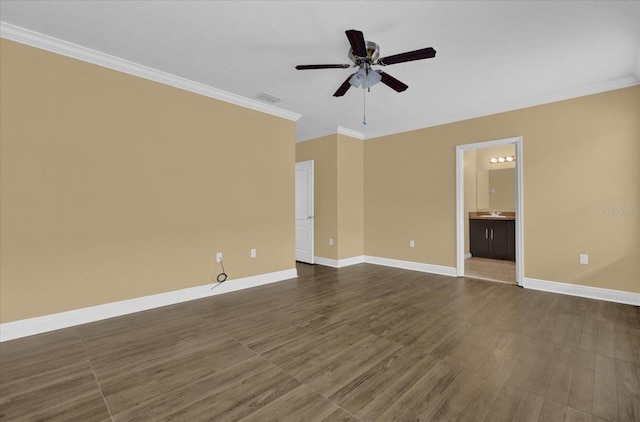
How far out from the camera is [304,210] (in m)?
6.05

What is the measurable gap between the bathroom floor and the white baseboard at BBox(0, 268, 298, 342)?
3.65m

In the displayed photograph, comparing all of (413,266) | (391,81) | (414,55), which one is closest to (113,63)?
(391,81)

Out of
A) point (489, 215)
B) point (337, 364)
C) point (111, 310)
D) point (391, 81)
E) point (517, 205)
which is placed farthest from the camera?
point (489, 215)

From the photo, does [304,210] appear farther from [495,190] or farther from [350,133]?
[495,190]

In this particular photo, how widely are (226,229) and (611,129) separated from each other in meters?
5.03

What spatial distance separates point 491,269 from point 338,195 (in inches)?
123

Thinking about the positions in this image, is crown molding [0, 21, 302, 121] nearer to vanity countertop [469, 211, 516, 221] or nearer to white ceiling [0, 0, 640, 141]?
white ceiling [0, 0, 640, 141]

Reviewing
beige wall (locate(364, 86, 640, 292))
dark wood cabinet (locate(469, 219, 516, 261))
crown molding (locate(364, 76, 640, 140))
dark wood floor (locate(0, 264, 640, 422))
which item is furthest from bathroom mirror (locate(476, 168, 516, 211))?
dark wood floor (locate(0, 264, 640, 422))

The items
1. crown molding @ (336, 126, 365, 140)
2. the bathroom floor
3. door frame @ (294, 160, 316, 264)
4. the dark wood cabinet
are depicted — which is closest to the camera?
the bathroom floor

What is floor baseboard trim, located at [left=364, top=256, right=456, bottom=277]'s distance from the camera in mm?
4941

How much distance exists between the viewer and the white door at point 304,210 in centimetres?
594

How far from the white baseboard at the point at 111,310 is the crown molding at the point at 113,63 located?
98.2 inches

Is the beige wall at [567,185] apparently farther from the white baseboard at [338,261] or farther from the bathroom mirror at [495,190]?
the bathroom mirror at [495,190]

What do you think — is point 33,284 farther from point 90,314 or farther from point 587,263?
Result: point 587,263
